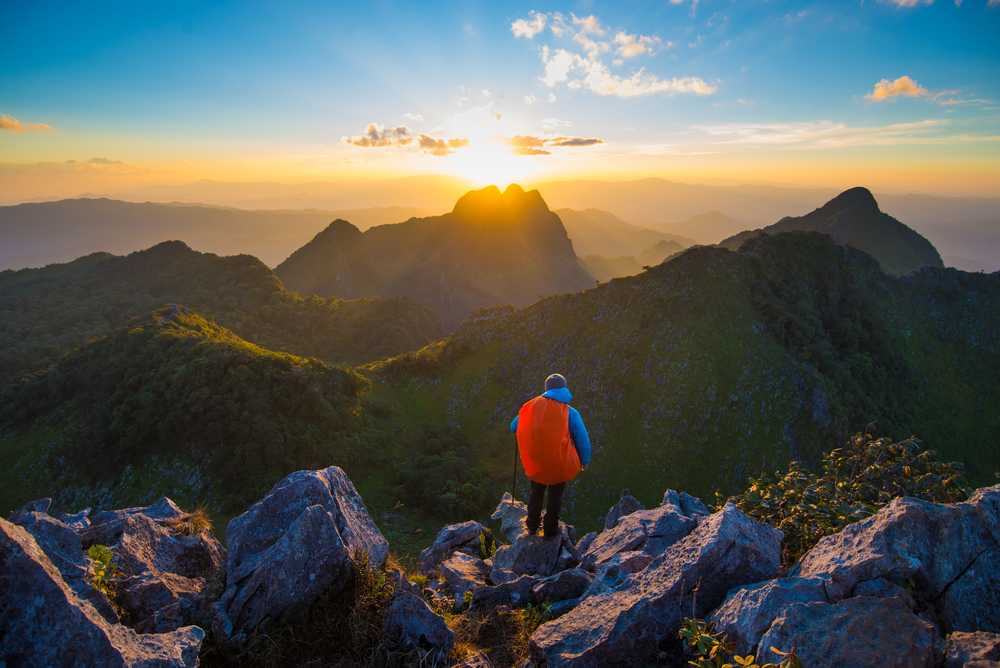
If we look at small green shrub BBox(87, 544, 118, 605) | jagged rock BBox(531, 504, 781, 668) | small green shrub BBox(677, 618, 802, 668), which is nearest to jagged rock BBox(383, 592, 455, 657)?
jagged rock BBox(531, 504, 781, 668)

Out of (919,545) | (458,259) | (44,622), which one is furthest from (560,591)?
(458,259)

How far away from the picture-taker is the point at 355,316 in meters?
82.4

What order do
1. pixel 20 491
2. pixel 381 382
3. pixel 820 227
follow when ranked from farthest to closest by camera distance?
pixel 820 227 < pixel 381 382 < pixel 20 491

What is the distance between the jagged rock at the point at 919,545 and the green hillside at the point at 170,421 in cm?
3109

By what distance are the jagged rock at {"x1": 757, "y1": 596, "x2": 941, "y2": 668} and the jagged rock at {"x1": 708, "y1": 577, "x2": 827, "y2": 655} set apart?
36 cm

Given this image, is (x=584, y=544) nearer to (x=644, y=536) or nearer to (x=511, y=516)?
(x=644, y=536)

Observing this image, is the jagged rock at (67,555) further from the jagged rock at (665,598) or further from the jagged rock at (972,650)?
the jagged rock at (972,650)

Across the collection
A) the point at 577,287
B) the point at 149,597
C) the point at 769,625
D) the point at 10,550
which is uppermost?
the point at 10,550

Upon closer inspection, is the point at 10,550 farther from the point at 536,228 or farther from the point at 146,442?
the point at 536,228

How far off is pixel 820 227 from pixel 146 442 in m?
123

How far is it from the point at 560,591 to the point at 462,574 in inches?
120

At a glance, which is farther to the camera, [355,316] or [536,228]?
[536,228]

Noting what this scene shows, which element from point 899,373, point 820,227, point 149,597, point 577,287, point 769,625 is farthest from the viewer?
point 577,287

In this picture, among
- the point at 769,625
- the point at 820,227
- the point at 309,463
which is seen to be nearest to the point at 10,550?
the point at 769,625
